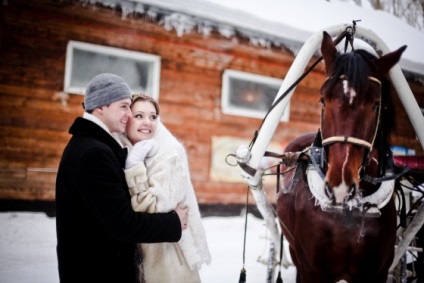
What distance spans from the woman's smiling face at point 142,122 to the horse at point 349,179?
0.97m

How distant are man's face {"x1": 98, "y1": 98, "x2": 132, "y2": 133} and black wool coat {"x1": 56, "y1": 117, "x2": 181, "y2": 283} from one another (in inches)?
2.7

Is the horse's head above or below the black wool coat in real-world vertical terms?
above

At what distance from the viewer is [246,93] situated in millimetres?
7652

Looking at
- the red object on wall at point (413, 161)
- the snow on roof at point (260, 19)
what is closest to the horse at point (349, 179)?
the red object on wall at point (413, 161)

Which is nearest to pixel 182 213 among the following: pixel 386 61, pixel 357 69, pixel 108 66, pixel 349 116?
pixel 349 116

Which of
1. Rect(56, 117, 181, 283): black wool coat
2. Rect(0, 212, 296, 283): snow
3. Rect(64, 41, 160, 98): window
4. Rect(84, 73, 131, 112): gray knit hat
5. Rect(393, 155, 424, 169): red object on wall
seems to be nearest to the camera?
Rect(56, 117, 181, 283): black wool coat

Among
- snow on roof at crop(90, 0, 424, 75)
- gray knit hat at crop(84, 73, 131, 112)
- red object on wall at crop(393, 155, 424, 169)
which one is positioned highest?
snow on roof at crop(90, 0, 424, 75)

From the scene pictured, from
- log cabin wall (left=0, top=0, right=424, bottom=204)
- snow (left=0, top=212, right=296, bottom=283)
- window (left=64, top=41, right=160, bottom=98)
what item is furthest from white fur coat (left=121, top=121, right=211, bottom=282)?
window (left=64, top=41, right=160, bottom=98)

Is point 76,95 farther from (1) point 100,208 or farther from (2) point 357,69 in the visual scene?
(2) point 357,69

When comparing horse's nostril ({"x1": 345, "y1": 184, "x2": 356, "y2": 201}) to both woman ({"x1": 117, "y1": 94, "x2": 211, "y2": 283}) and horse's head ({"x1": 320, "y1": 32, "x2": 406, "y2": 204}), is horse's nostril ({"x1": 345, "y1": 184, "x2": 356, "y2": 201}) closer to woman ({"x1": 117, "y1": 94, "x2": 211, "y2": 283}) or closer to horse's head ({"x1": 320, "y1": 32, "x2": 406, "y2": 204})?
horse's head ({"x1": 320, "y1": 32, "x2": 406, "y2": 204})

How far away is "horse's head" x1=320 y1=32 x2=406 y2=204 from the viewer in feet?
5.74

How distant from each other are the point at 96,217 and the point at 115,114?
486mm

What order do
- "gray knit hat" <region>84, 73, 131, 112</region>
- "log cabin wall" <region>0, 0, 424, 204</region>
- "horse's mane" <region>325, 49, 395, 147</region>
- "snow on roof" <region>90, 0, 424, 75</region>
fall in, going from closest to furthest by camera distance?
"gray knit hat" <region>84, 73, 131, 112</region> < "horse's mane" <region>325, 49, 395, 147</region> < "log cabin wall" <region>0, 0, 424, 204</region> < "snow on roof" <region>90, 0, 424, 75</region>

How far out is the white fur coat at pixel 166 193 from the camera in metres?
1.61
